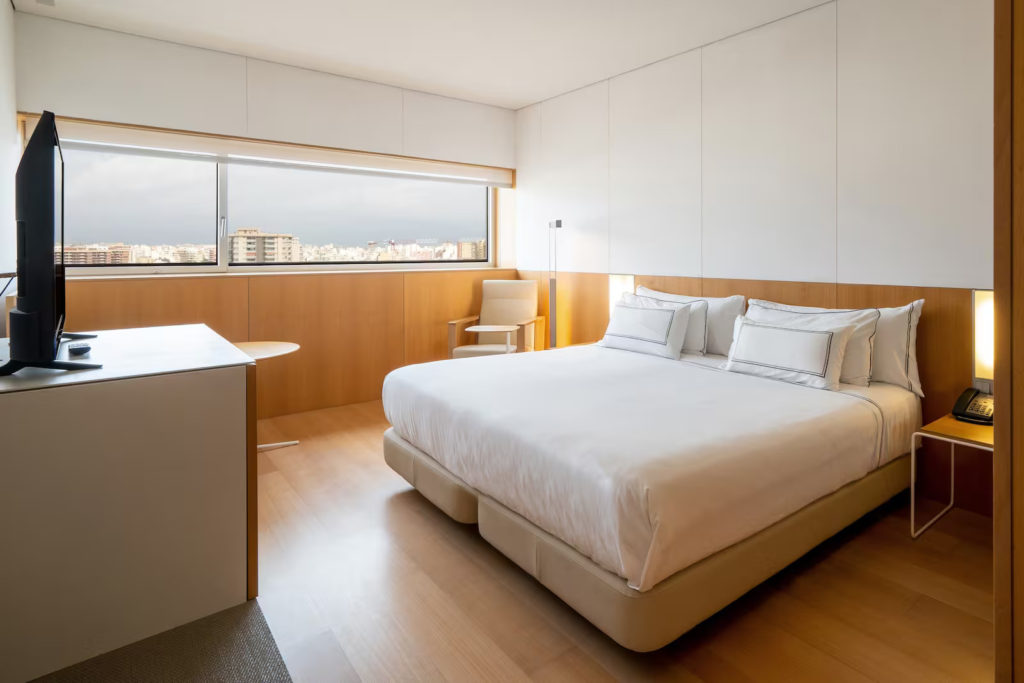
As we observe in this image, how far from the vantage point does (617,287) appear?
16.0 feet

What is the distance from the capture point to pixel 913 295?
10.3 feet

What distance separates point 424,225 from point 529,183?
1119 mm

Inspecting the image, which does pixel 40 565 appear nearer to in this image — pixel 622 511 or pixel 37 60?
pixel 622 511

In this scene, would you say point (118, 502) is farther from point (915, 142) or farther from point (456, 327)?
point (915, 142)

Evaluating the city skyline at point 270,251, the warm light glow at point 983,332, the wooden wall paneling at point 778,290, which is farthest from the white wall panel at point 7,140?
the warm light glow at point 983,332

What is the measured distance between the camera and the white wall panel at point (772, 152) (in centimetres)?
346

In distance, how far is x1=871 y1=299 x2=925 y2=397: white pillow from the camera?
3.04m

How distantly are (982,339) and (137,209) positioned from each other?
5327 mm

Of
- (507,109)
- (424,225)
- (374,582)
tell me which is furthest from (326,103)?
(374,582)

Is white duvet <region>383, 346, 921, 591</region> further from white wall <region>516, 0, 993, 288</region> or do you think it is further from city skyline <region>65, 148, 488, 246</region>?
city skyline <region>65, 148, 488, 246</region>

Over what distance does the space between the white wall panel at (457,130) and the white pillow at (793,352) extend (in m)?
3.23

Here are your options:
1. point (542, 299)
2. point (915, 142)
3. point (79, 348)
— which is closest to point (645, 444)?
point (79, 348)

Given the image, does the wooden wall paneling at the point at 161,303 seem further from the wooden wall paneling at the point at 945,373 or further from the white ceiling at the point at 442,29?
the wooden wall paneling at the point at 945,373

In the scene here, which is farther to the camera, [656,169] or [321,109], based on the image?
[321,109]
